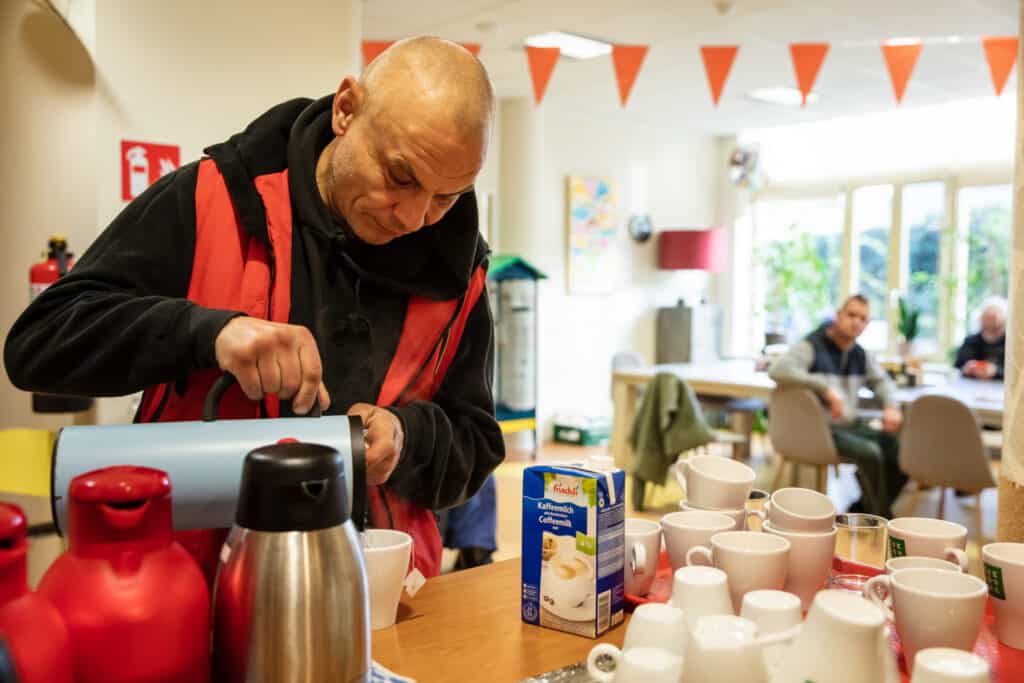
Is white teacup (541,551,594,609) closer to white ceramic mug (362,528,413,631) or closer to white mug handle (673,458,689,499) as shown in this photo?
white ceramic mug (362,528,413,631)

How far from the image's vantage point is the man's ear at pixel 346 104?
1198mm

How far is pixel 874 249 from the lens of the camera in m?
8.21

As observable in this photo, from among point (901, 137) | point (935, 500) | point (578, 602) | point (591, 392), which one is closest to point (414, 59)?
point (578, 602)

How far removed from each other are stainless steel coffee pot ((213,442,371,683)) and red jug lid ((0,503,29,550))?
0.17 meters

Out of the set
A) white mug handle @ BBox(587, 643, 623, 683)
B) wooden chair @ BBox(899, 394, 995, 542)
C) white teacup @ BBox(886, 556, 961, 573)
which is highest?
white teacup @ BBox(886, 556, 961, 573)

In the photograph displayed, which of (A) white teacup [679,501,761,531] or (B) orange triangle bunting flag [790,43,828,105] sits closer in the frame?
(A) white teacup [679,501,761,531]

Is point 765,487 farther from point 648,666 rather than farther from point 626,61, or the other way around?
point 648,666

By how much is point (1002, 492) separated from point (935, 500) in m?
4.60

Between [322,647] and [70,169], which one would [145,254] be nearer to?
[322,647]

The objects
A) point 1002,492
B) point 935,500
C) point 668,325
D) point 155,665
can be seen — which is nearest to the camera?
point 155,665

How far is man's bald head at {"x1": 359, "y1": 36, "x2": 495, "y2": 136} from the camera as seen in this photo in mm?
1127

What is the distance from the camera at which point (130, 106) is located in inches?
113

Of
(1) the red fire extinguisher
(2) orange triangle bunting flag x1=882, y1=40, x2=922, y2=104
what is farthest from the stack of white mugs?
(2) orange triangle bunting flag x1=882, y1=40, x2=922, y2=104

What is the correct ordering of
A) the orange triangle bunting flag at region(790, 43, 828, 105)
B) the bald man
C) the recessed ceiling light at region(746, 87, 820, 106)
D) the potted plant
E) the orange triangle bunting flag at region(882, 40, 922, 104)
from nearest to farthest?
the bald man
the orange triangle bunting flag at region(790, 43, 828, 105)
the orange triangle bunting flag at region(882, 40, 922, 104)
the recessed ceiling light at region(746, 87, 820, 106)
the potted plant
